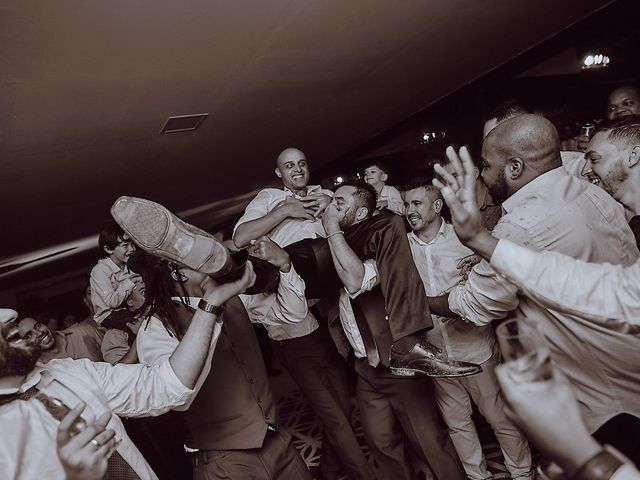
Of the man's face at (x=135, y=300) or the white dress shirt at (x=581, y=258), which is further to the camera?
the man's face at (x=135, y=300)

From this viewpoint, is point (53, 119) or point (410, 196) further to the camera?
point (53, 119)

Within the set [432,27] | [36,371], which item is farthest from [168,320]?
[432,27]

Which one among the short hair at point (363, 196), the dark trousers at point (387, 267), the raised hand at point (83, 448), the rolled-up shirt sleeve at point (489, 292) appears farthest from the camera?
the short hair at point (363, 196)

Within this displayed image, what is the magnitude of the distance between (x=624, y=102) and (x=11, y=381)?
11.8 feet

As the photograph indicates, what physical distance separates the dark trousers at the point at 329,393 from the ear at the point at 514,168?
153 cm

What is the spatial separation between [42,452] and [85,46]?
1.87 m

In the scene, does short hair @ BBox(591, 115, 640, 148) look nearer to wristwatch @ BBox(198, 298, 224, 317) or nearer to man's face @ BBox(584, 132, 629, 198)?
man's face @ BBox(584, 132, 629, 198)

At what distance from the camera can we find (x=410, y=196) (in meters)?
2.74

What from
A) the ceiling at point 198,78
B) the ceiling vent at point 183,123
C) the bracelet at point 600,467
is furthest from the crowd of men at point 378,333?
the ceiling vent at point 183,123

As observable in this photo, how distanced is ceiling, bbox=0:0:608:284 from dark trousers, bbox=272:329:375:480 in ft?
6.08

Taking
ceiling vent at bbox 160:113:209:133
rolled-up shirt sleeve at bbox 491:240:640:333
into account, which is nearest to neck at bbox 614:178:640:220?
rolled-up shirt sleeve at bbox 491:240:640:333

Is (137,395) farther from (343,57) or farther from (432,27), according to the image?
(432,27)

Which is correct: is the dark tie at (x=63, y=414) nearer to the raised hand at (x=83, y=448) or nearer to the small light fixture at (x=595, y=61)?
the raised hand at (x=83, y=448)

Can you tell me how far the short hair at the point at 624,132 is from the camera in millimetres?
1854
